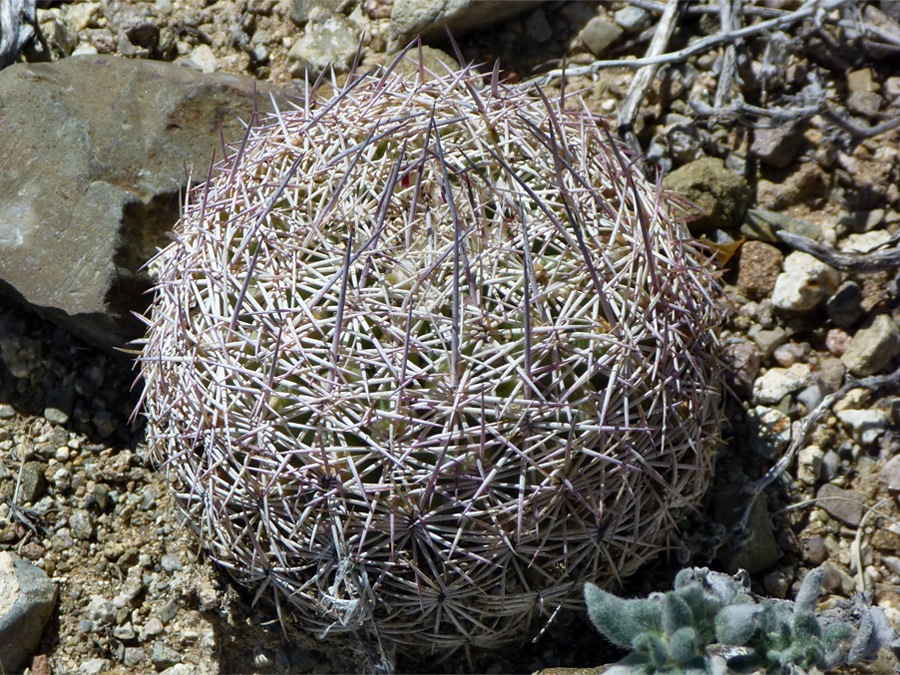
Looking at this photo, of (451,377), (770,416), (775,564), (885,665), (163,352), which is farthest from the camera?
(770,416)

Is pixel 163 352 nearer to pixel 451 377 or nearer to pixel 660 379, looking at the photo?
pixel 451 377

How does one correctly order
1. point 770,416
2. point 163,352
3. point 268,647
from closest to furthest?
point 163,352
point 268,647
point 770,416

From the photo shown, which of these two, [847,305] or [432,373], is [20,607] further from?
[847,305]

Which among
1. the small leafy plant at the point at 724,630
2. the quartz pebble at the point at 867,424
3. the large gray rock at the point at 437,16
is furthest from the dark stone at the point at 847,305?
the large gray rock at the point at 437,16

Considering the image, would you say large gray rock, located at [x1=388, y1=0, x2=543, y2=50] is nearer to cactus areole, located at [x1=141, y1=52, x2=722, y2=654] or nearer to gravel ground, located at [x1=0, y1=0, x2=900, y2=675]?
gravel ground, located at [x1=0, y1=0, x2=900, y2=675]

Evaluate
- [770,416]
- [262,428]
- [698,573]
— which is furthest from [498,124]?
[770,416]

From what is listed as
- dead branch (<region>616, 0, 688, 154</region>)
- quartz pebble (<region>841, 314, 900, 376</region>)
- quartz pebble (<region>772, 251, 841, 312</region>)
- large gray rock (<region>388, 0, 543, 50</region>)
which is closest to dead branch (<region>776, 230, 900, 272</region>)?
quartz pebble (<region>772, 251, 841, 312</region>)
